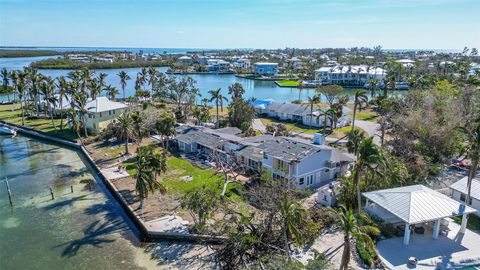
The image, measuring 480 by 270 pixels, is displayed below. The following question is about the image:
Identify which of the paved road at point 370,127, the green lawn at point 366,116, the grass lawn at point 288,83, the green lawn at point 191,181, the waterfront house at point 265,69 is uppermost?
the waterfront house at point 265,69

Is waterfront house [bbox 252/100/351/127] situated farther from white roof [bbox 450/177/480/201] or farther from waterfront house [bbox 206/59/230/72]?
waterfront house [bbox 206/59/230/72]

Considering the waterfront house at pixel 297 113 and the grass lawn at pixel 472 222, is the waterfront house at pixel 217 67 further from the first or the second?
the grass lawn at pixel 472 222

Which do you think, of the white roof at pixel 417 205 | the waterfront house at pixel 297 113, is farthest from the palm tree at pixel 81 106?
the white roof at pixel 417 205

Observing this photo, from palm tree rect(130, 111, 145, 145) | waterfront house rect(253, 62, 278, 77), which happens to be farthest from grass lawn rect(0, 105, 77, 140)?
waterfront house rect(253, 62, 278, 77)

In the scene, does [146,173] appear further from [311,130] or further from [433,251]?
[311,130]

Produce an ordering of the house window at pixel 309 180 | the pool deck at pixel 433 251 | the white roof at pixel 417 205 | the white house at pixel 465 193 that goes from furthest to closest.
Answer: the house window at pixel 309 180 → the white house at pixel 465 193 → the white roof at pixel 417 205 → the pool deck at pixel 433 251

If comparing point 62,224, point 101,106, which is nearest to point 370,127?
point 101,106
